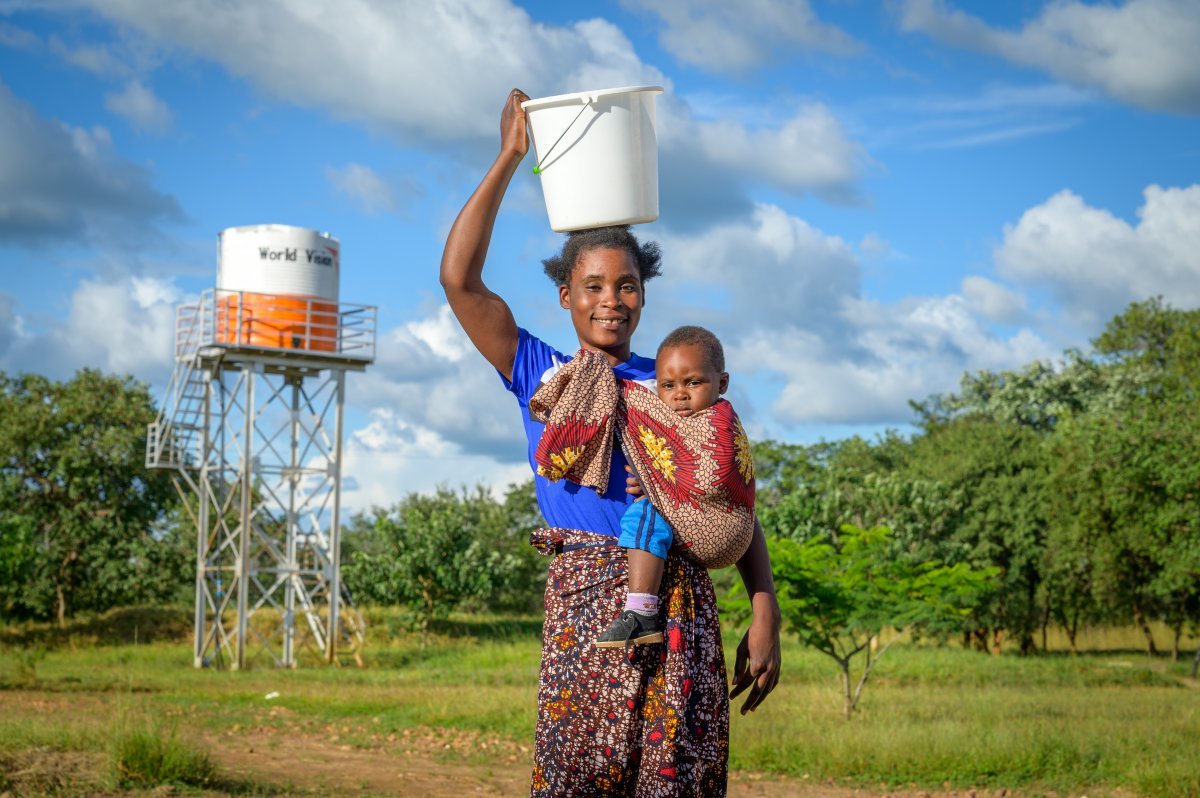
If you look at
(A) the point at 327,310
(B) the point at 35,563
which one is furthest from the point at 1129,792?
(B) the point at 35,563

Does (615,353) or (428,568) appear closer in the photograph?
(615,353)

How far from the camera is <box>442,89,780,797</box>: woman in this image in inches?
110

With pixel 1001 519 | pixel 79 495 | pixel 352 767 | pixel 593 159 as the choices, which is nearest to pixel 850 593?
pixel 352 767

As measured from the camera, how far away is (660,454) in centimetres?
286

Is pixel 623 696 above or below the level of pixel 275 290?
below

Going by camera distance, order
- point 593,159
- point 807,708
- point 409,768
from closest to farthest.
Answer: point 593,159
point 409,768
point 807,708

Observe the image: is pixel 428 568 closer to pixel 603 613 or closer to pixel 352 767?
pixel 352 767

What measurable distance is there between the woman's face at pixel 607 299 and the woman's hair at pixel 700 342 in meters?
0.14

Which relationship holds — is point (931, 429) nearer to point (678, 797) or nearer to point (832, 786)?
point (832, 786)

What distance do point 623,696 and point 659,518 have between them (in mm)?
413

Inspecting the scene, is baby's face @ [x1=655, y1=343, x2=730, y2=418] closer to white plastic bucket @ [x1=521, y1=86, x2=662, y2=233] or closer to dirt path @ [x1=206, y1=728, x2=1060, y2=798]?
white plastic bucket @ [x1=521, y1=86, x2=662, y2=233]

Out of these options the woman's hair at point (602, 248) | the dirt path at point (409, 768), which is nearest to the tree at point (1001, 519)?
the dirt path at point (409, 768)

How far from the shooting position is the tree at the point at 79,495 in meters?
28.8

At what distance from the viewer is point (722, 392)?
10.1ft
